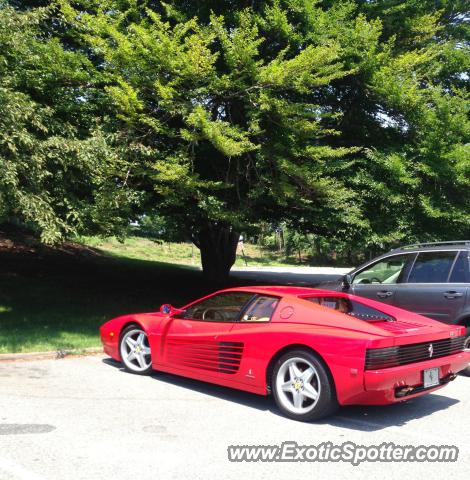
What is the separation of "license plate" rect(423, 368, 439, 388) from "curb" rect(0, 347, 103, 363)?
5.22 m

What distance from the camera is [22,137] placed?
7.91 m

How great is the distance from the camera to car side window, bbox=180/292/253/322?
6.26 m

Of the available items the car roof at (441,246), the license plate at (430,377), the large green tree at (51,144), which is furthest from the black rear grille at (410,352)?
the large green tree at (51,144)

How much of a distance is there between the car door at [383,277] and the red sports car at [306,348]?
1994 millimetres

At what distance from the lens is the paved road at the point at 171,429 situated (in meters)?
4.06

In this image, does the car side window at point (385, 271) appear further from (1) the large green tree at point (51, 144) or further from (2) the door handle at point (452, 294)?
(1) the large green tree at point (51, 144)

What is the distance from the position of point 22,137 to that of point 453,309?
6.57m

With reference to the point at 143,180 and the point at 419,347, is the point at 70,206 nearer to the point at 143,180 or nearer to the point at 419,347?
the point at 143,180

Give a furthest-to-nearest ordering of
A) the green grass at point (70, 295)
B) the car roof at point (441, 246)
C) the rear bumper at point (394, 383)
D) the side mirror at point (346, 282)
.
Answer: the green grass at point (70, 295), the side mirror at point (346, 282), the car roof at point (441, 246), the rear bumper at point (394, 383)

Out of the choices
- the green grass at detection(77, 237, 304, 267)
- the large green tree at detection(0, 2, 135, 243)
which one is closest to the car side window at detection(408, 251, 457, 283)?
the large green tree at detection(0, 2, 135, 243)

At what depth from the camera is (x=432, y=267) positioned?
7.95m

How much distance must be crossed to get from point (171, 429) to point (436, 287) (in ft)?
14.9

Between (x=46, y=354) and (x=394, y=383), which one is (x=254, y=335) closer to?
(x=394, y=383)

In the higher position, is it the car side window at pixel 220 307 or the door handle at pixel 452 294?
the door handle at pixel 452 294
